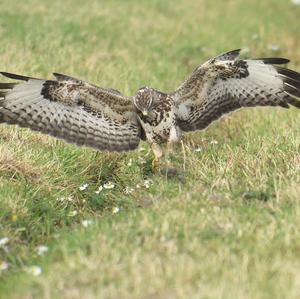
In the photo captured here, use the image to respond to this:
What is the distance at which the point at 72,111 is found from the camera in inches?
278

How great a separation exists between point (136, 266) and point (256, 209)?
4.47ft

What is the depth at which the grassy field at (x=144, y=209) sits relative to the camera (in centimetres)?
478

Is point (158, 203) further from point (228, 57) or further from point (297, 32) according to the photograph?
point (297, 32)

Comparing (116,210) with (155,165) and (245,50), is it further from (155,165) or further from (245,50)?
(245,50)

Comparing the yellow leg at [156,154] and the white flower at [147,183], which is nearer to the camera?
the white flower at [147,183]

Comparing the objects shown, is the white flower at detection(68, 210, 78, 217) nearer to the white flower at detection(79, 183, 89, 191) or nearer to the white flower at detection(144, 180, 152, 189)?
the white flower at detection(79, 183, 89, 191)

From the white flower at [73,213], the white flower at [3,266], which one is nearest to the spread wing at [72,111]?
the white flower at [73,213]

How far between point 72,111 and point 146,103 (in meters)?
0.74

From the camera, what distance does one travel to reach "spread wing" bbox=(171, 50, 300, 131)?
23.7 ft

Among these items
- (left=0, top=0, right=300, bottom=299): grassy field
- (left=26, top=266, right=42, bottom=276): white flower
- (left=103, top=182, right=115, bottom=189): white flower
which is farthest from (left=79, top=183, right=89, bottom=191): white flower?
(left=26, top=266, right=42, bottom=276): white flower

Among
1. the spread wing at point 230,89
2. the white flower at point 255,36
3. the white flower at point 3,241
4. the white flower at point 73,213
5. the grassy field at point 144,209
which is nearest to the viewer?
the grassy field at point 144,209

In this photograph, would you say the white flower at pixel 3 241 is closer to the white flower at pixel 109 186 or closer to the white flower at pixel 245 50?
the white flower at pixel 109 186

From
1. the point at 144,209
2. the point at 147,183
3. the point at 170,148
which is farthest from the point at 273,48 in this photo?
the point at 144,209

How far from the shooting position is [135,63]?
1180 cm
